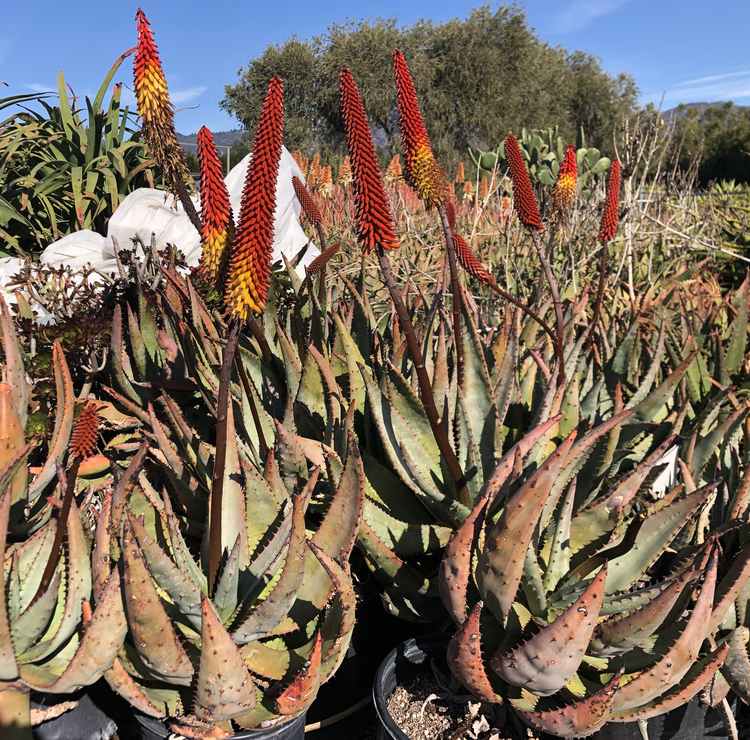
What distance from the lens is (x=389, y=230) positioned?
149cm

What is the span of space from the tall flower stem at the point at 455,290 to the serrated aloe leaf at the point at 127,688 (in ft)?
3.93

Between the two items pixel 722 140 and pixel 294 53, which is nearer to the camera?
pixel 294 53

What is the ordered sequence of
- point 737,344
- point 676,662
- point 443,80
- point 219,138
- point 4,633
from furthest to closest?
point 443,80 < point 219,138 < point 737,344 < point 676,662 < point 4,633

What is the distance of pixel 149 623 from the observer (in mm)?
Result: 1449

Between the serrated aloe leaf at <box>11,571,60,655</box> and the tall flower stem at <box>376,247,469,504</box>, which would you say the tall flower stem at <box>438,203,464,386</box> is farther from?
the serrated aloe leaf at <box>11,571,60,655</box>

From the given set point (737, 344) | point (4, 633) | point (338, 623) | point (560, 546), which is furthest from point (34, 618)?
point (737, 344)

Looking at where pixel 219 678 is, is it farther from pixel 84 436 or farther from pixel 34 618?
pixel 84 436

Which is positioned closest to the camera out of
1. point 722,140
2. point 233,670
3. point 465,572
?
point 233,670

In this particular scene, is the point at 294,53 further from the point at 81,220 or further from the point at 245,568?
the point at 245,568

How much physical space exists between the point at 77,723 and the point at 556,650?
1.35 metres

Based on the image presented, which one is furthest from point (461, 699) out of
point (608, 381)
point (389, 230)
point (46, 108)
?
point (46, 108)

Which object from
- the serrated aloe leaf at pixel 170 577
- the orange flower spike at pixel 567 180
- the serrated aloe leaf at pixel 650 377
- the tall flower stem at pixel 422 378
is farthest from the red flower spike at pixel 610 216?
the serrated aloe leaf at pixel 170 577

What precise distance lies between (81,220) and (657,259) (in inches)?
192

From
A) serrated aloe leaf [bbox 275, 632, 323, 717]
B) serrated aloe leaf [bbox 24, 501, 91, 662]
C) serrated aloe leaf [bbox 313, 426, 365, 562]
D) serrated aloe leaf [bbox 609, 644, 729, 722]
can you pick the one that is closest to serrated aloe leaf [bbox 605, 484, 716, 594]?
serrated aloe leaf [bbox 609, 644, 729, 722]
